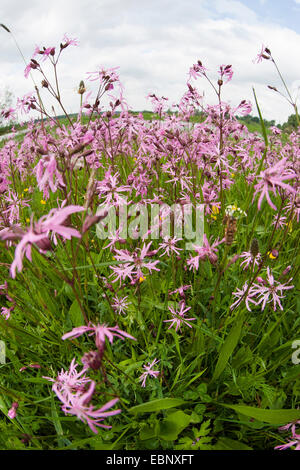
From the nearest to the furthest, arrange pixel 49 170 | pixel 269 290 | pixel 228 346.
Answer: pixel 49 170 → pixel 228 346 → pixel 269 290

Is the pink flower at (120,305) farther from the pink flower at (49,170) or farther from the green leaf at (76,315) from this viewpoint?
the pink flower at (49,170)

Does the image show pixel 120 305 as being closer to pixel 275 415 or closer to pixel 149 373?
pixel 149 373

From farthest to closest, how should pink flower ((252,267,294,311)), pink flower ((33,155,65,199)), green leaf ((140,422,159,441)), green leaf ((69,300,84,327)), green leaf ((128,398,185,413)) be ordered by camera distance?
green leaf ((69,300,84,327)), pink flower ((252,267,294,311)), green leaf ((140,422,159,441)), green leaf ((128,398,185,413)), pink flower ((33,155,65,199))

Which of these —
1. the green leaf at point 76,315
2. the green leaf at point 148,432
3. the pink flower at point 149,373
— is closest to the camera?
the green leaf at point 148,432

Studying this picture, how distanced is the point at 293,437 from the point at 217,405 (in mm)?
342

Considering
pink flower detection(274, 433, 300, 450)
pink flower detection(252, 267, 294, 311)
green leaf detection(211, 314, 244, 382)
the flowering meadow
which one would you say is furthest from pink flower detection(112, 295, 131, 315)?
pink flower detection(274, 433, 300, 450)

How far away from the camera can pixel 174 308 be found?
178 centimetres

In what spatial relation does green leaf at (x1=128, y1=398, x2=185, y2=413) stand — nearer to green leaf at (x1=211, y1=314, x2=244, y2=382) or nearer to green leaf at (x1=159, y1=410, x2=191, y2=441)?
green leaf at (x1=159, y1=410, x2=191, y2=441)

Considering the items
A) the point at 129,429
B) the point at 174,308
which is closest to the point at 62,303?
the point at 174,308

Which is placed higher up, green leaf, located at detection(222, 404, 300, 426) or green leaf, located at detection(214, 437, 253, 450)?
green leaf, located at detection(222, 404, 300, 426)

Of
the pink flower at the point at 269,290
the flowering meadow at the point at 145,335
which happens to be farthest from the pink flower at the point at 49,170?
the pink flower at the point at 269,290

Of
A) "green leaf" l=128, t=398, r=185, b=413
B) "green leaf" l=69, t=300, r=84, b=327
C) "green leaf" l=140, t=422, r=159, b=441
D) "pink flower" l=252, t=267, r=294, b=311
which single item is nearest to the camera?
"green leaf" l=128, t=398, r=185, b=413

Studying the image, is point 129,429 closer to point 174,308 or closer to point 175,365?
point 175,365

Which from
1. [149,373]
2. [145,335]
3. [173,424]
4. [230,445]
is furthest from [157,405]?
[145,335]
